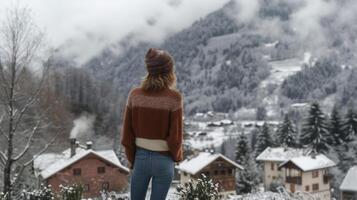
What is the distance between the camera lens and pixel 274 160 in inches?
1821

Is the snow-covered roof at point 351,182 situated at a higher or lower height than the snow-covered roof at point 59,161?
lower

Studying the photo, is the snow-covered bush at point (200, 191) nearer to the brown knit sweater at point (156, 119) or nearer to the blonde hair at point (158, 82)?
the brown knit sweater at point (156, 119)

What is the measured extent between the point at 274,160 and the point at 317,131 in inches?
193

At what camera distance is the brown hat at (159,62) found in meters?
4.59

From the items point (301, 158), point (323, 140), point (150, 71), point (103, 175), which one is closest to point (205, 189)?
point (150, 71)

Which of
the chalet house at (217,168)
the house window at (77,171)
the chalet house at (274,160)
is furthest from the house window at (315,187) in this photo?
the house window at (77,171)

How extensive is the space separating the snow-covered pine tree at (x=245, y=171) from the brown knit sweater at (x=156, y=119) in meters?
36.1

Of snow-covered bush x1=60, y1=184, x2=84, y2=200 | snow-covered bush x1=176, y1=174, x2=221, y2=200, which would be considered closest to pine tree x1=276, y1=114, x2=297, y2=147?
snow-covered bush x1=176, y1=174, x2=221, y2=200

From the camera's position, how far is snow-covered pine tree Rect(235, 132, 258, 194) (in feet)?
132

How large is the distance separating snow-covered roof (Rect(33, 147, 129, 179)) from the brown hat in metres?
27.6

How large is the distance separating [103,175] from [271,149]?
21018 millimetres

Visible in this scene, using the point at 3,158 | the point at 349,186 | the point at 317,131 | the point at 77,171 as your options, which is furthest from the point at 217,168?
the point at 3,158

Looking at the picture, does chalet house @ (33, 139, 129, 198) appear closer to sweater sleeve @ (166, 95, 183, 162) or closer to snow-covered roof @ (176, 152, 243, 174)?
snow-covered roof @ (176, 152, 243, 174)

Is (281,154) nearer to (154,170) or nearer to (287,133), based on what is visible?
(287,133)
